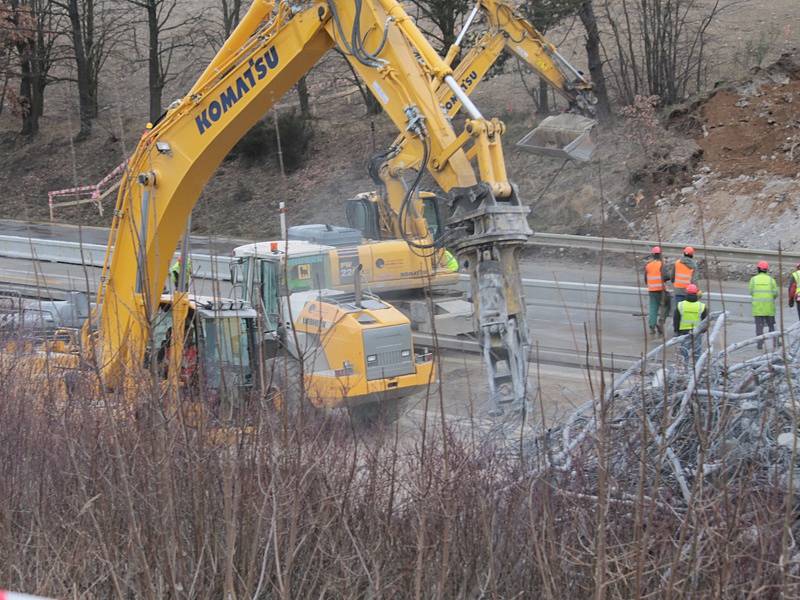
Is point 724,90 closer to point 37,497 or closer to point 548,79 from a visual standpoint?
point 548,79

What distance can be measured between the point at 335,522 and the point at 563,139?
14.1m

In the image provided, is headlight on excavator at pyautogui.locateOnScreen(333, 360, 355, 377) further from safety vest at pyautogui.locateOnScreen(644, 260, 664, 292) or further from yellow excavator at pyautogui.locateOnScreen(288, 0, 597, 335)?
safety vest at pyautogui.locateOnScreen(644, 260, 664, 292)

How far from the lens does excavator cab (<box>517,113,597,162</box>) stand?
1668 cm

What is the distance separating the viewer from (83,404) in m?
7.94

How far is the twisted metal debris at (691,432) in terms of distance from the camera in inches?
235

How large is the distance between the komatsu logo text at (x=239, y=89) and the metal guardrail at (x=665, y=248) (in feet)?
36.3

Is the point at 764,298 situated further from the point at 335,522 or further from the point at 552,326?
the point at 335,522

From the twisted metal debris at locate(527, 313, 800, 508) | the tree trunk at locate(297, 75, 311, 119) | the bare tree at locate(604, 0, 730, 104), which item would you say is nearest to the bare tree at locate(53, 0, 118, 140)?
the tree trunk at locate(297, 75, 311, 119)

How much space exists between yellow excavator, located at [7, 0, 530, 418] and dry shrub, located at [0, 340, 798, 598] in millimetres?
2677

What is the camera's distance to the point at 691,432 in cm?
676

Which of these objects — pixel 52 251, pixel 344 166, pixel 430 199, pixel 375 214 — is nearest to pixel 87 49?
pixel 344 166

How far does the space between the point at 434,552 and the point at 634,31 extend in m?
33.6

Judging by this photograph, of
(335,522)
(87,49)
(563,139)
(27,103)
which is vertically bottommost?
(335,522)

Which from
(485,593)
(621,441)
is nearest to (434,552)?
(485,593)
